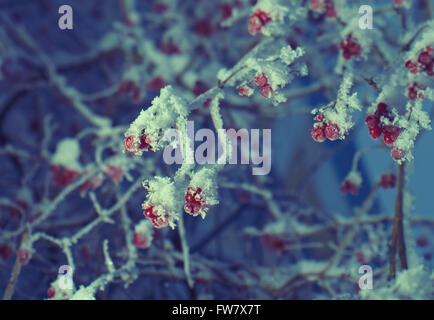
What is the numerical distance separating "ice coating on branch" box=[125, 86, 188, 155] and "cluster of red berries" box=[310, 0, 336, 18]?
4.29 ft

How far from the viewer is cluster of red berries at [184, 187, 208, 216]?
1551 mm

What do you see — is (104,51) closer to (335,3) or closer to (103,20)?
(103,20)

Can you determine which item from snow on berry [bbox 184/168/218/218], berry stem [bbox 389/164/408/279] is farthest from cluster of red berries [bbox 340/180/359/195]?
snow on berry [bbox 184/168/218/218]

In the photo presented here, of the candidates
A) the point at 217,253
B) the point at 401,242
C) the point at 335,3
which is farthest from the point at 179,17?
the point at 401,242

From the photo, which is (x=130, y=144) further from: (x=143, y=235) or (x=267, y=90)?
(x=143, y=235)

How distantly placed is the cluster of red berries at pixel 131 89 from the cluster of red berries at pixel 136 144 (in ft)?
7.47

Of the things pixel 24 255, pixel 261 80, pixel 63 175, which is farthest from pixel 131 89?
pixel 261 80

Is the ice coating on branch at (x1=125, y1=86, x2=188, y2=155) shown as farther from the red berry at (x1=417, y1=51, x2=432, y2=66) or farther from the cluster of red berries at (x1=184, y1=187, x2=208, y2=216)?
the red berry at (x1=417, y1=51, x2=432, y2=66)

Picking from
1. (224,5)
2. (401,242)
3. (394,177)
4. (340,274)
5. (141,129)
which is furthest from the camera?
(224,5)

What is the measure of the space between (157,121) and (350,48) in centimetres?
127

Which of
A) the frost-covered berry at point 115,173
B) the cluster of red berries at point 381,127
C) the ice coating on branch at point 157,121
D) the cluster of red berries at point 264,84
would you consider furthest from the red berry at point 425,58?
the frost-covered berry at point 115,173

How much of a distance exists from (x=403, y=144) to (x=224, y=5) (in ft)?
8.98

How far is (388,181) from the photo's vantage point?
2.76 m
